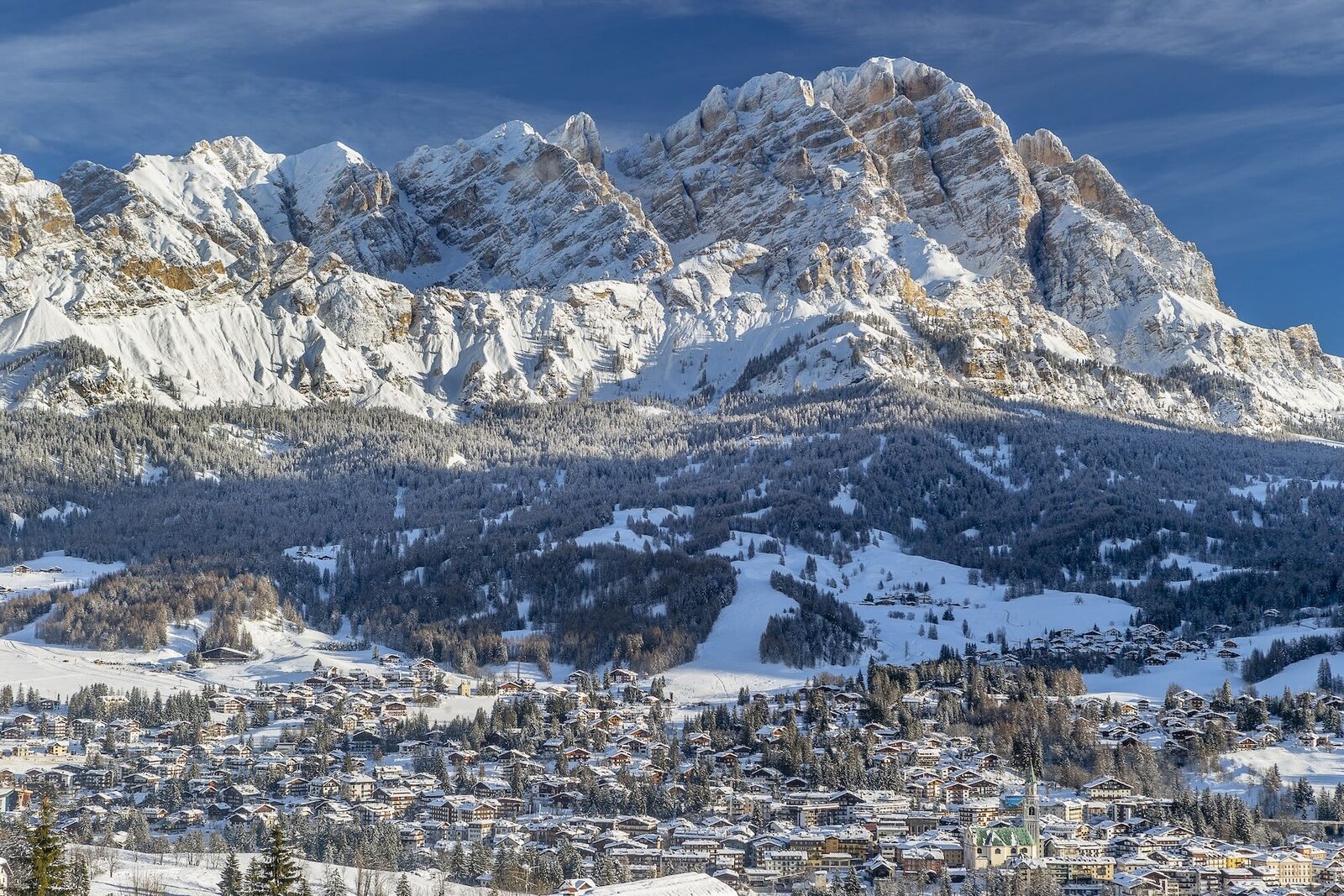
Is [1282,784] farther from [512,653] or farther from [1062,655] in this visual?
[512,653]

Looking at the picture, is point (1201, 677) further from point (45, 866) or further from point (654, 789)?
point (45, 866)

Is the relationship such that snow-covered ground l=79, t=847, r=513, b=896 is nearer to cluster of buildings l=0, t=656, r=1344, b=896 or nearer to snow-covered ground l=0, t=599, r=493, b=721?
cluster of buildings l=0, t=656, r=1344, b=896

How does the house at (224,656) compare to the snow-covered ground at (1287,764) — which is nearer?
the snow-covered ground at (1287,764)

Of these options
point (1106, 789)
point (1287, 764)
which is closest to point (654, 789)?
point (1106, 789)

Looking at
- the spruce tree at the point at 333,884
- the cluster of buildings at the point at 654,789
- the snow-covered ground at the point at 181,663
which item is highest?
the snow-covered ground at the point at 181,663

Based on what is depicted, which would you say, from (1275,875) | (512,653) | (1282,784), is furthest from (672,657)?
(1275,875)

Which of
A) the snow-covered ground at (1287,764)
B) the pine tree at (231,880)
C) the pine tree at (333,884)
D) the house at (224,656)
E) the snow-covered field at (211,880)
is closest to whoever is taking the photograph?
the pine tree at (231,880)

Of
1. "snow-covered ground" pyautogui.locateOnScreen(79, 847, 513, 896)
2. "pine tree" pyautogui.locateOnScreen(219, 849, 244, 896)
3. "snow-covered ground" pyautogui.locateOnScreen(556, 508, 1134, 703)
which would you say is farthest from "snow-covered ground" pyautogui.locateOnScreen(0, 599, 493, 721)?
"pine tree" pyautogui.locateOnScreen(219, 849, 244, 896)

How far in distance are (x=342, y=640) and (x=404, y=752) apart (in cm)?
5674

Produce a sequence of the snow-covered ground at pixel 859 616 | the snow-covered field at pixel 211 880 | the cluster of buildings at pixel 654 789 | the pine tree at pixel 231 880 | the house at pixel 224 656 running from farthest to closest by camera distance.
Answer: the house at pixel 224 656, the snow-covered ground at pixel 859 616, the cluster of buildings at pixel 654 789, the snow-covered field at pixel 211 880, the pine tree at pixel 231 880

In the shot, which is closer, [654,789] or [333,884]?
[333,884]

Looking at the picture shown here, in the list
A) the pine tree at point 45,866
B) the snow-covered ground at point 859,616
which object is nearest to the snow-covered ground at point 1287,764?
the snow-covered ground at point 859,616

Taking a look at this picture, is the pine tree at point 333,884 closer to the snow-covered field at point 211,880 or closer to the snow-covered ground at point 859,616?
the snow-covered field at point 211,880

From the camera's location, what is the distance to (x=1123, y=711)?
476ft
